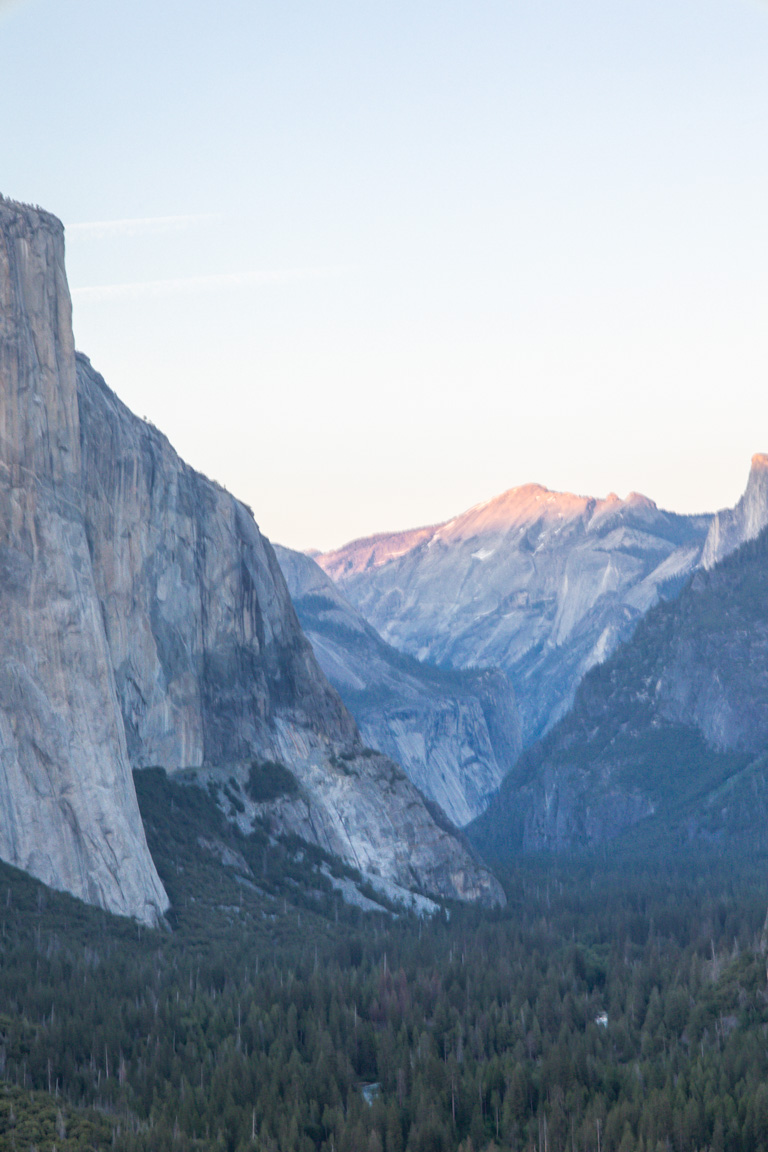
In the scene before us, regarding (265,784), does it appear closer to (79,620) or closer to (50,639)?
(79,620)

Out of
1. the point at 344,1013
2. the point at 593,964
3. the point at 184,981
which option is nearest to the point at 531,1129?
the point at 344,1013

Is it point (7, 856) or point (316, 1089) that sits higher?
point (7, 856)

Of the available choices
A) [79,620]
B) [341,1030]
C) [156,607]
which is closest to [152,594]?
[156,607]

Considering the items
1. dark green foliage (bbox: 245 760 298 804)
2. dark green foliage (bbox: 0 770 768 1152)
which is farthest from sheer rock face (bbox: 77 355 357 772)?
dark green foliage (bbox: 0 770 768 1152)

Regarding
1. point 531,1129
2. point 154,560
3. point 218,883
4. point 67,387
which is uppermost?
point 67,387

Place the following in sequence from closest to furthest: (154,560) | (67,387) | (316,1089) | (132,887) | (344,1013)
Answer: (316,1089) → (344,1013) → (132,887) → (67,387) → (154,560)

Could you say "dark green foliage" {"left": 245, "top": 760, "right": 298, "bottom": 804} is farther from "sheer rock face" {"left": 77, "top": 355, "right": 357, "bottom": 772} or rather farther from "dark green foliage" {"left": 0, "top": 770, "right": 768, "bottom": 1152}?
"dark green foliage" {"left": 0, "top": 770, "right": 768, "bottom": 1152}

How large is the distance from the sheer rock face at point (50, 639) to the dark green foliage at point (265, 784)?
1388 inches

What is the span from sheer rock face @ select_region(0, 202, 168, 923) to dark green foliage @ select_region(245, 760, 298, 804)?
35253 millimetres

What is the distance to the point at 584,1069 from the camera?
394ft

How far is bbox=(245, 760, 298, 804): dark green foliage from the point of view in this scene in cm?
19388

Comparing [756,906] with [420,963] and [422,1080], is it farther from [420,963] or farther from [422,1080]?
[422,1080]

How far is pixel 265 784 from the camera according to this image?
19588 cm

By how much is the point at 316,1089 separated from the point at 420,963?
136 ft
